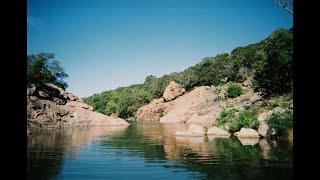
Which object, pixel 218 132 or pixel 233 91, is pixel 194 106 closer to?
pixel 233 91

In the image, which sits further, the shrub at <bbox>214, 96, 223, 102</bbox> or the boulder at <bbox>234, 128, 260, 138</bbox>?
the shrub at <bbox>214, 96, 223, 102</bbox>

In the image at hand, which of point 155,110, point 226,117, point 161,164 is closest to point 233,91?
point 155,110

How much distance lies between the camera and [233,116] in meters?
37.8

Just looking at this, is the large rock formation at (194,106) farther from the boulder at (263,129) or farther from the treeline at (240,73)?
the boulder at (263,129)

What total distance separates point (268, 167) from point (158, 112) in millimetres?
75265

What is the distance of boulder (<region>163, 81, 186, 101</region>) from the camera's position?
290 feet

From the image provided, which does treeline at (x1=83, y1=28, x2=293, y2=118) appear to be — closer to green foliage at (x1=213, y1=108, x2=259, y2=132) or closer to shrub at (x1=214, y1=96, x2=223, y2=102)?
shrub at (x1=214, y1=96, x2=223, y2=102)

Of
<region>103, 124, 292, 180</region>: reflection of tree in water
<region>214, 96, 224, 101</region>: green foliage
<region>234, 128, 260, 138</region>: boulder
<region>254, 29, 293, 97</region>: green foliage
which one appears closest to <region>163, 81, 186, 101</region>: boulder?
<region>214, 96, 224, 101</region>: green foliage

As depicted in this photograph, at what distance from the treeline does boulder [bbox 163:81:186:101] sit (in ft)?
7.02

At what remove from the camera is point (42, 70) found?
5950 centimetres

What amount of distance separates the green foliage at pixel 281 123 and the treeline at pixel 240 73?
1508 cm
